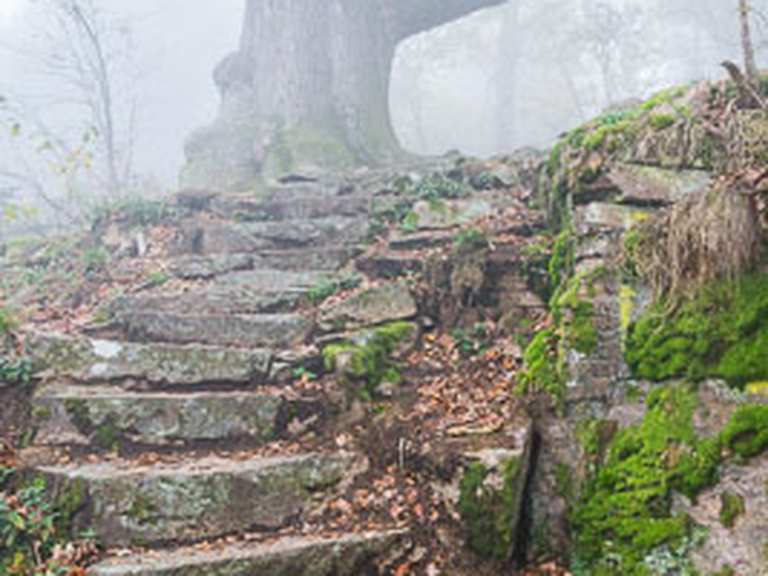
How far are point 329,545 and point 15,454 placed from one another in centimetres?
251

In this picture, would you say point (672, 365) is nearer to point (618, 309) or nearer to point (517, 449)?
point (618, 309)

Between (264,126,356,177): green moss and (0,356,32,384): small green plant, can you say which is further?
(264,126,356,177): green moss

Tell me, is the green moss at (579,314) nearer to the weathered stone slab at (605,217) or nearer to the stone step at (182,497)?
the weathered stone slab at (605,217)

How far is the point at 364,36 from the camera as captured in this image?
1256 centimetres

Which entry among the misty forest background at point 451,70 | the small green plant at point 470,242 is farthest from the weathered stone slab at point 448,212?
the misty forest background at point 451,70

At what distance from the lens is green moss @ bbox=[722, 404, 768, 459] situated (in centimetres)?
283

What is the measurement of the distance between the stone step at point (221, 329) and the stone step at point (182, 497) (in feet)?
5.26

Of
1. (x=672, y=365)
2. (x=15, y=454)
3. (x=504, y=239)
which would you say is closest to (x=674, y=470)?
(x=672, y=365)

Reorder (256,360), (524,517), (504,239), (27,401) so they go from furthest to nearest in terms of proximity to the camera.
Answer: (504,239), (256,360), (27,401), (524,517)

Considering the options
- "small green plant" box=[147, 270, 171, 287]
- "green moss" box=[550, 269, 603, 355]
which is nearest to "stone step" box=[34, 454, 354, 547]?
"green moss" box=[550, 269, 603, 355]

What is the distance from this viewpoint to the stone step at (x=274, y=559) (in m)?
3.18

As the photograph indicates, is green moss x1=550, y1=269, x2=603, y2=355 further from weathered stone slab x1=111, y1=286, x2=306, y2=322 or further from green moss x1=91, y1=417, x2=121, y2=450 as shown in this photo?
green moss x1=91, y1=417, x2=121, y2=450

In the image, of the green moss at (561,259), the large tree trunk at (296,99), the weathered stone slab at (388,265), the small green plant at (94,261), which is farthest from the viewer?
the large tree trunk at (296,99)

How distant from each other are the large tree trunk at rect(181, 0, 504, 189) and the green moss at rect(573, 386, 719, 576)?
832cm
